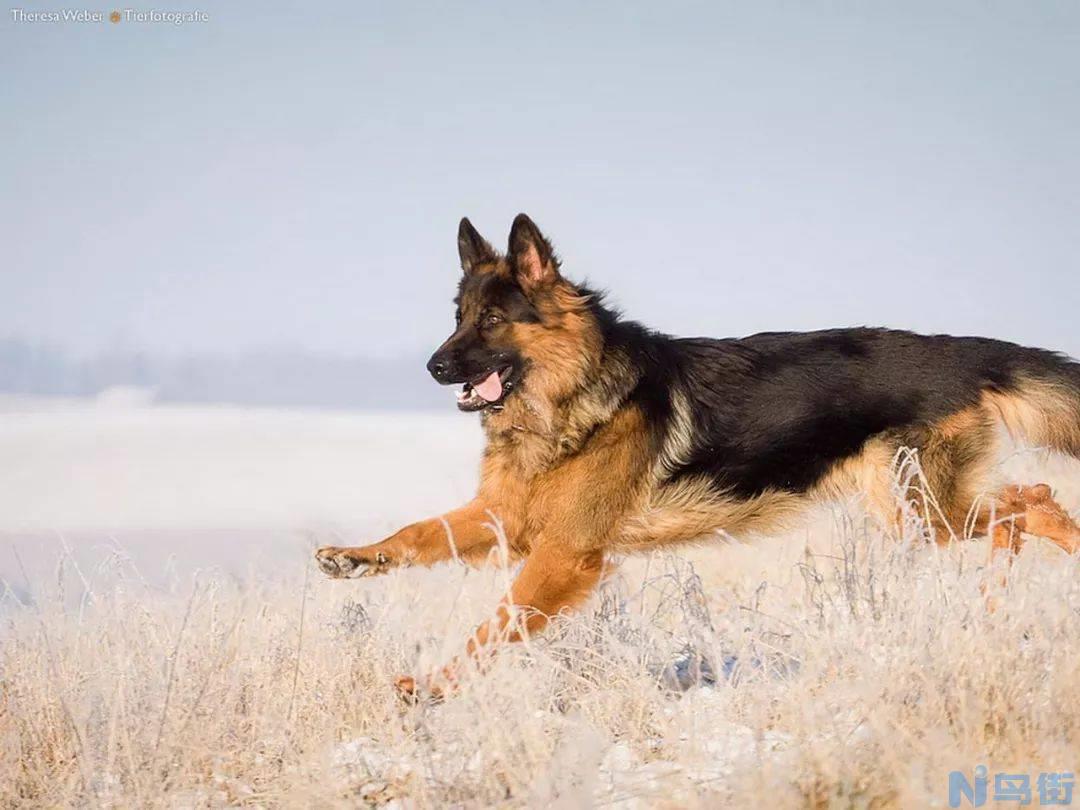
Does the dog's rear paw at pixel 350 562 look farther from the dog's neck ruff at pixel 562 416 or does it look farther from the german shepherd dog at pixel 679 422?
the dog's neck ruff at pixel 562 416

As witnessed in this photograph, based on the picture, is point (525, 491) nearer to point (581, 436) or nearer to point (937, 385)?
point (581, 436)

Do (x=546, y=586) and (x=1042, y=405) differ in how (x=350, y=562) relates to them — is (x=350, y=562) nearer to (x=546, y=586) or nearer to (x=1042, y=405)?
(x=546, y=586)

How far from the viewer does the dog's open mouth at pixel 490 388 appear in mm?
6520

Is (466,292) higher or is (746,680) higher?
(466,292)

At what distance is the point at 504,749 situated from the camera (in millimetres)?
4430

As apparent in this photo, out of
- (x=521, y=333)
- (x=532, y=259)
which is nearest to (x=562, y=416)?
(x=521, y=333)

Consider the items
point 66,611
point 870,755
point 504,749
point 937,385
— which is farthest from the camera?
point 937,385

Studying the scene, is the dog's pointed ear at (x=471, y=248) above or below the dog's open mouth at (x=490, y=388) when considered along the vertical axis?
above

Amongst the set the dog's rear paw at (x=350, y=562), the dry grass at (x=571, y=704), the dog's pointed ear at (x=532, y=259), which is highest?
the dog's pointed ear at (x=532, y=259)

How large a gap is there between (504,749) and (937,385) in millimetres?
3938

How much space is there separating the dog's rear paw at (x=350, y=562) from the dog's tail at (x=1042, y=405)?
4.13m

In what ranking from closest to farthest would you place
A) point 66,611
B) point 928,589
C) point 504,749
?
point 504,749, point 928,589, point 66,611

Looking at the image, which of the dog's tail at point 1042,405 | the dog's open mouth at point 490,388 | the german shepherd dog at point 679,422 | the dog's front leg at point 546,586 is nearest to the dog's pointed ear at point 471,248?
the german shepherd dog at point 679,422

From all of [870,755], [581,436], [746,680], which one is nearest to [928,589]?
[746,680]
